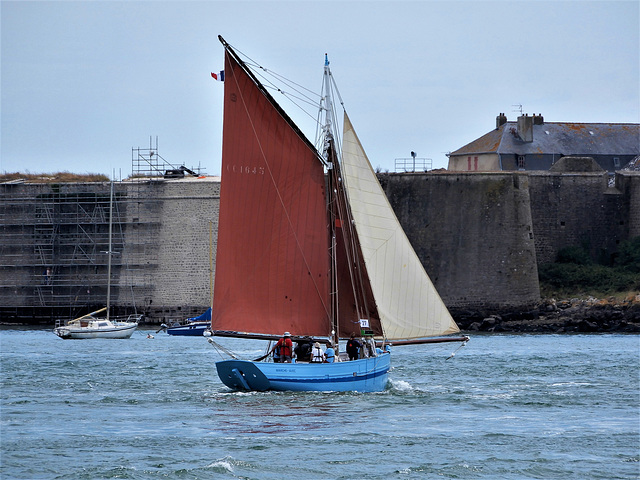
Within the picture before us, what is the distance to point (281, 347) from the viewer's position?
2644cm

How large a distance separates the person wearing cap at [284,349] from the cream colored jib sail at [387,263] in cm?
229

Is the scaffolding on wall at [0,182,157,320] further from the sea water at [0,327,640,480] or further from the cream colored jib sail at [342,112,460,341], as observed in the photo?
the cream colored jib sail at [342,112,460,341]

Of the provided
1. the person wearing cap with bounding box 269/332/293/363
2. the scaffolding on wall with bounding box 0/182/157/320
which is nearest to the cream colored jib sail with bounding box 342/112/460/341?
the person wearing cap with bounding box 269/332/293/363

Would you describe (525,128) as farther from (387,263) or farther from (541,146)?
(387,263)

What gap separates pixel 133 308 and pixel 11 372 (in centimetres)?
2836

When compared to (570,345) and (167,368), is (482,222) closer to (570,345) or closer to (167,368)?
(570,345)

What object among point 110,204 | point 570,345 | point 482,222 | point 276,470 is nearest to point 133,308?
point 110,204

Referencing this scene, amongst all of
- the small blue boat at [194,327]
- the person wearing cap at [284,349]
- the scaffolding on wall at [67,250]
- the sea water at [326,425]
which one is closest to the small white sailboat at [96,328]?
the small blue boat at [194,327]

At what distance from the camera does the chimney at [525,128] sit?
71625 millimetres

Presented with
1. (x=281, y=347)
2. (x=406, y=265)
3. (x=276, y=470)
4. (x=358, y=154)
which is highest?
(x=358, y=154)

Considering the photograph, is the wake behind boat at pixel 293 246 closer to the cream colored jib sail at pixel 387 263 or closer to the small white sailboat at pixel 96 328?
the cream colored jib sail at pixel 387 263

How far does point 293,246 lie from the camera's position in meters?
27.1

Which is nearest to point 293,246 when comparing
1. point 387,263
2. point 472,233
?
point 387,263

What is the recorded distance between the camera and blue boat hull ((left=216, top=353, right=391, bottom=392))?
26.0 meters
